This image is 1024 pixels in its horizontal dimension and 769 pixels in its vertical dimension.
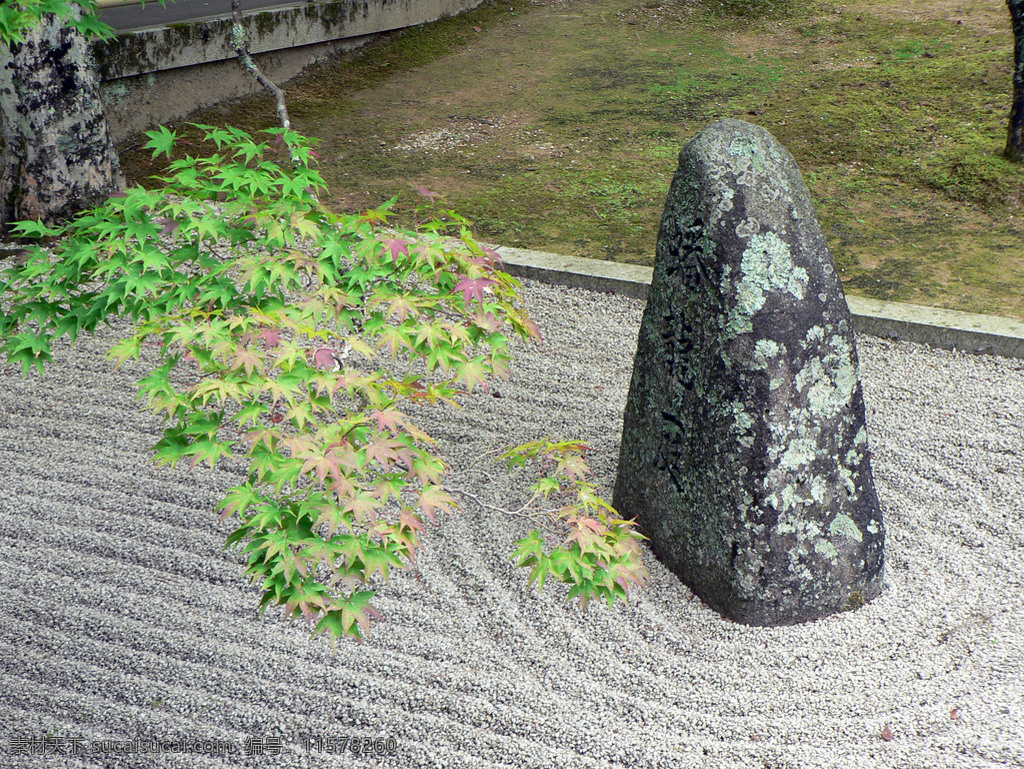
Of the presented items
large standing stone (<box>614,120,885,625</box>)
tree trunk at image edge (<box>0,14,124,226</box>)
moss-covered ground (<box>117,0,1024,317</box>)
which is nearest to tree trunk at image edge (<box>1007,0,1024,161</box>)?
moss-covered ground (<box>117,0,1024,317</box>)

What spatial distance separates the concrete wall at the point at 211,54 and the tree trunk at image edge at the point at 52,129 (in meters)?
1.66

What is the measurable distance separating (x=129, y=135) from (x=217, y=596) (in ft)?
18.1

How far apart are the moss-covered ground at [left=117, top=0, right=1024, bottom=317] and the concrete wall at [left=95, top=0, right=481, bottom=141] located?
0.73 ft

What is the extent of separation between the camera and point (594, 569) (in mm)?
2410

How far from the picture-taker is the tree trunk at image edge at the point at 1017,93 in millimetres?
5695

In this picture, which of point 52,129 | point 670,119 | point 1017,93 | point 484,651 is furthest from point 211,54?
point 484,651

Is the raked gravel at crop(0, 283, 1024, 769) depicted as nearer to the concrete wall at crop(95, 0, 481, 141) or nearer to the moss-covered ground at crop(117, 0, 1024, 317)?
the moss-covered ground at crop(117, 0, 1024, 317)

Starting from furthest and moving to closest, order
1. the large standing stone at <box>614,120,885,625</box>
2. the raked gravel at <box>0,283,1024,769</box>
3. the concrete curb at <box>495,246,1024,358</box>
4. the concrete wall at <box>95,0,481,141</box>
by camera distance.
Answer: the concrete wall at <box>95,0,481,141</box> < the concrete curb at <box>495,246,1024,358</box> < the large standing stone at <box>614,120,885,625</box> < the raked gravel at <box>0,283,1024,769</box>

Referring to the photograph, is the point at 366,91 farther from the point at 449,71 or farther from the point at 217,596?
the point at 217,596

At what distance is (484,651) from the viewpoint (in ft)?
8.57

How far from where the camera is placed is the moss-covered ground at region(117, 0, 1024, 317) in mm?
5246

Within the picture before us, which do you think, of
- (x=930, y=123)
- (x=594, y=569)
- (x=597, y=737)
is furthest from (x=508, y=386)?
(x=930, y=123)

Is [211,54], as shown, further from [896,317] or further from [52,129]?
[896,317]

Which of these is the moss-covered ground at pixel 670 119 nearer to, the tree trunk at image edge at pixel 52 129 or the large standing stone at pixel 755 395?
the tree trunk at image edge at pixel 52 129
